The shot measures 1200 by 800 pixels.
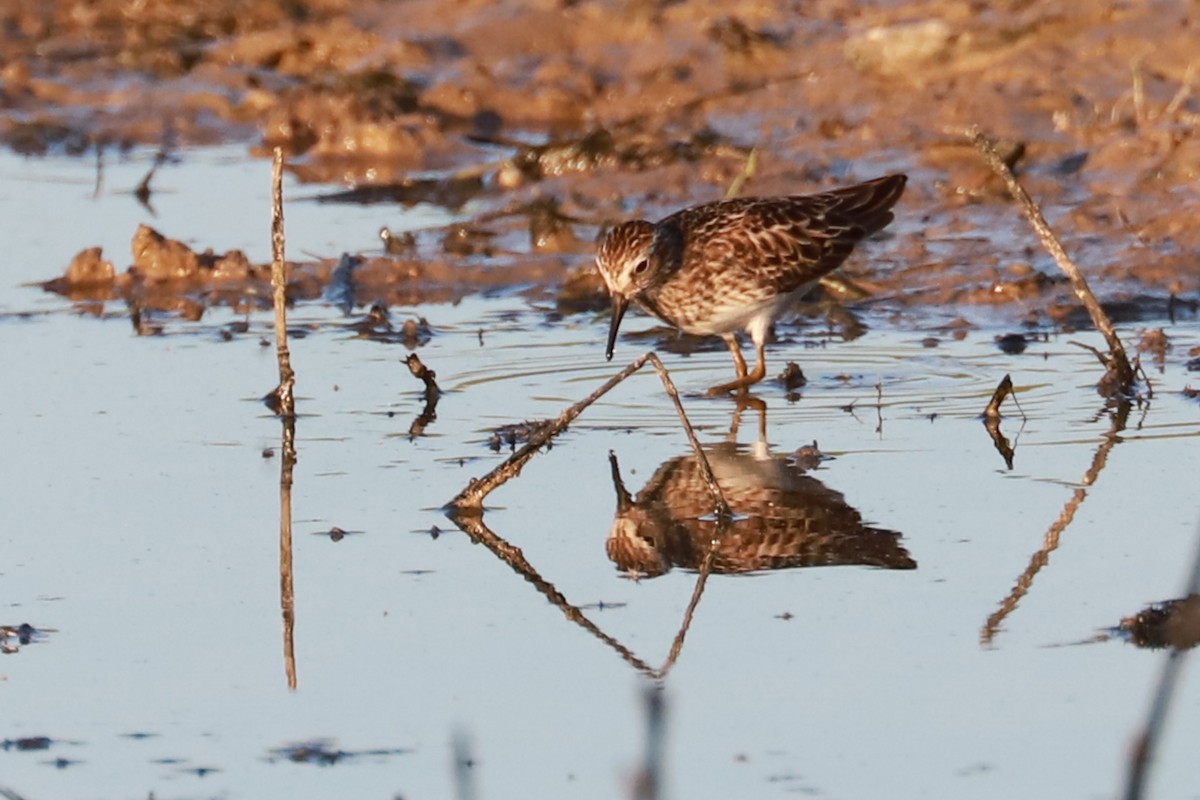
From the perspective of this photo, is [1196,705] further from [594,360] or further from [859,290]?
[859,290]

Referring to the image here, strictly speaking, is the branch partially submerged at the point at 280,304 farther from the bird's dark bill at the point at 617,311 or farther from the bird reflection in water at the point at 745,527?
the bird's dark bill at the point at 617,311

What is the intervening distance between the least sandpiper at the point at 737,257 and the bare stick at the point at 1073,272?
1431 millimetres

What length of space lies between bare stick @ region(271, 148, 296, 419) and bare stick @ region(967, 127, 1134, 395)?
2404 millimetres

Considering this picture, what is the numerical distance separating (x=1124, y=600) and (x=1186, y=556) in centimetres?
43

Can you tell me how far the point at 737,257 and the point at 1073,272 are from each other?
1783mm

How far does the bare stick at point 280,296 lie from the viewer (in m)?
7.15

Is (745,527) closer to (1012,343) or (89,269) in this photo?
Result: (1012,343)

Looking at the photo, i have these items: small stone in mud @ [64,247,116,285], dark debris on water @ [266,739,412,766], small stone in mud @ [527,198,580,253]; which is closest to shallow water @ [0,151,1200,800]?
dark debris on water @ [266,739,412,766]

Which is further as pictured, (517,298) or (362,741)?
(517,298)

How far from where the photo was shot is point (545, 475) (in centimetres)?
740

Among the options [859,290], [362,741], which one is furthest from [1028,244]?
[362,741]

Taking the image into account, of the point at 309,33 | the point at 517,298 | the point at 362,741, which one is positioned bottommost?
the point at 362,741

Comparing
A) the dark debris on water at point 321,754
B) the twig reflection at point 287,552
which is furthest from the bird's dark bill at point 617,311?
the dark debris on water at point 321,754

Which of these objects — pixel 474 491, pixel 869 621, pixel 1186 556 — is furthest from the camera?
pixel 474 491
